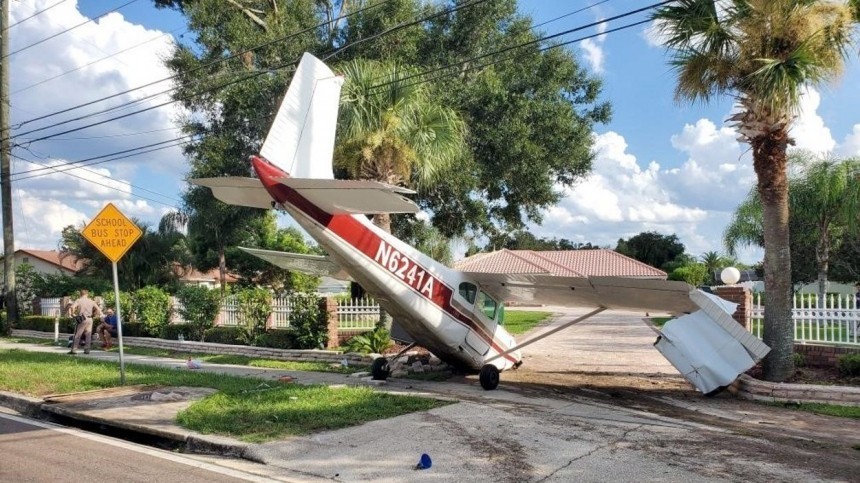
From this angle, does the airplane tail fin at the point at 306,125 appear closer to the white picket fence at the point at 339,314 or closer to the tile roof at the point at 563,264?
the white picket fence at the point at 339,314

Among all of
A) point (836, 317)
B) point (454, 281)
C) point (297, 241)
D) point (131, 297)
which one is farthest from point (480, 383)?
point (297, 241)

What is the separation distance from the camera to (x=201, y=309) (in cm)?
1922

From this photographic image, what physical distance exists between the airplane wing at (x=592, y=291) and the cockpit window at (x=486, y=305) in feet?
0.41

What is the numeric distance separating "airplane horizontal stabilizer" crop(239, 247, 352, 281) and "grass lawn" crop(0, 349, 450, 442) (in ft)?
8.99

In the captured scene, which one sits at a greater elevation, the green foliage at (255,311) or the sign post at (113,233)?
the sign post at (113,233)

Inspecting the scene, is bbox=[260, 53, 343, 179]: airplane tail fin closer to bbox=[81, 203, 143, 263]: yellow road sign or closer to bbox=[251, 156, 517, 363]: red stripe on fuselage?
bbox=[251, 156, 517, 363]: red stripe on fuselage

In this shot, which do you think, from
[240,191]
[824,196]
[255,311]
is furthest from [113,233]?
[824,196]

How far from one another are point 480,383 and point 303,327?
6.02 meters

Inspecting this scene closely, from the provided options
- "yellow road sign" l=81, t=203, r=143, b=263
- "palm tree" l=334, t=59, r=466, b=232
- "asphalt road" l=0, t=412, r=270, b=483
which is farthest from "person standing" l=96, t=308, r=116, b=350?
"asphalt road" l=0, t=412, r=270, b=483

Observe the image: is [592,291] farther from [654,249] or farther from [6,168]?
[654,249]

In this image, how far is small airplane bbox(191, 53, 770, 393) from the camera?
939 cm

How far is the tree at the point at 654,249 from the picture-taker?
80.4 m

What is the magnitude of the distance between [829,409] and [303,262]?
32.8 feet

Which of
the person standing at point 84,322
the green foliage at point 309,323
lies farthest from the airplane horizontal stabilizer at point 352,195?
the person standing at point 84,322
